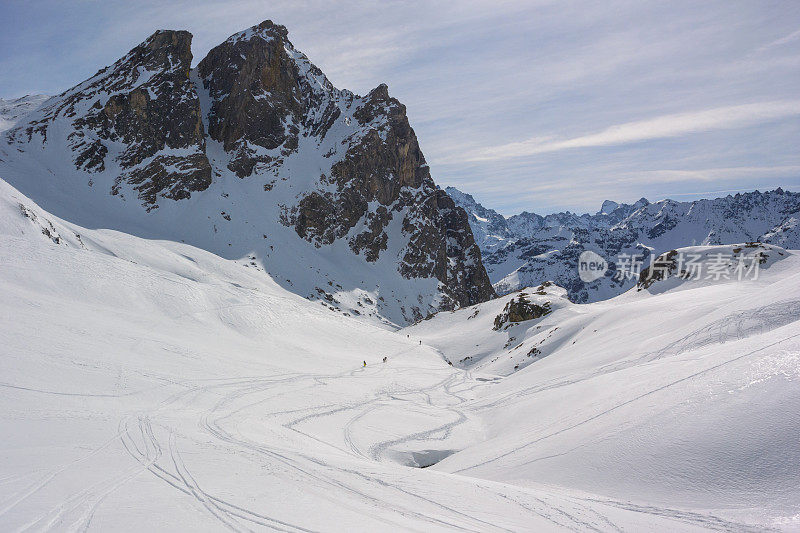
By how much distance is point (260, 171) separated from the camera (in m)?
103

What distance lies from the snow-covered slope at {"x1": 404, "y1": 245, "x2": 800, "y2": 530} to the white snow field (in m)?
0.06

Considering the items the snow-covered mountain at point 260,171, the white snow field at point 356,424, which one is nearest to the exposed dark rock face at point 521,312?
the white snow field at point 356,424

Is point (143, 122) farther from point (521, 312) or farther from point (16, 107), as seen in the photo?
point (521, 312)

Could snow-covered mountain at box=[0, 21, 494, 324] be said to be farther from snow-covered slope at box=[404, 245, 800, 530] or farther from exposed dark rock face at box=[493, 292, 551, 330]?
snow-covered slope at box=[404, 245, 800, 530]

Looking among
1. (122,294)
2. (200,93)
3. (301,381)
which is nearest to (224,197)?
(200,93)

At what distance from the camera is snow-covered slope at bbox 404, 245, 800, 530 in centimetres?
787

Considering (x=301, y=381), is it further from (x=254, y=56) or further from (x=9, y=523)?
(x=254, y=56)

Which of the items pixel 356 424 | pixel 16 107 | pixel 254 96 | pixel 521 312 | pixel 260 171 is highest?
pixel 254 96

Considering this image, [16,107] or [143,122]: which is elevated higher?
[16,107]

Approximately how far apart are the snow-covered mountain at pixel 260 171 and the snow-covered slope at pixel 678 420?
6868 cm

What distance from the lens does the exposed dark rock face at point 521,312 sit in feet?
167

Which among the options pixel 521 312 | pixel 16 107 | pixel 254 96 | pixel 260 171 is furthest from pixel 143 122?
pixel 521 312

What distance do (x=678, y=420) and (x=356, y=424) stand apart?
40.2ft

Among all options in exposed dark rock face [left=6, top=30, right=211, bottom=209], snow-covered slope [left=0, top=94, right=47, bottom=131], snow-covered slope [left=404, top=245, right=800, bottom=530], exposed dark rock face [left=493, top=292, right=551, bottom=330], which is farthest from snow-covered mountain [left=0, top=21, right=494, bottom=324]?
snow-covered slope [left=404, top=245, right=800, bottom=530]
